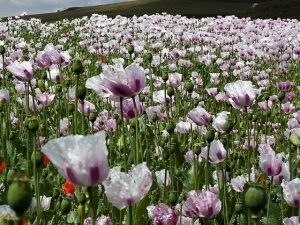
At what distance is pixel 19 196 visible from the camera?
1.53 metres

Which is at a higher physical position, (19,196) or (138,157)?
(19,196)

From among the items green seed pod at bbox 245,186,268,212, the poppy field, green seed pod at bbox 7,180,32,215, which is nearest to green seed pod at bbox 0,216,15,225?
the poppy field

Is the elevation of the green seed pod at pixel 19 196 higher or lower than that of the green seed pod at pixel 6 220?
higher

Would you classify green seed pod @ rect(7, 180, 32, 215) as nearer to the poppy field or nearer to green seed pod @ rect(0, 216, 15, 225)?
the poppy field

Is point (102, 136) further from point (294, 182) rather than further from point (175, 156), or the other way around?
point (175, 156)

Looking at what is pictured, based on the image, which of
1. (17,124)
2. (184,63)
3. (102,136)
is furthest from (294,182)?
(184,63)

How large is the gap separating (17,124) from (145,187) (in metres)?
3.90

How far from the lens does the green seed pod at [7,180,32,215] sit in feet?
5.01

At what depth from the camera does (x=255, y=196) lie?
5.84 feet

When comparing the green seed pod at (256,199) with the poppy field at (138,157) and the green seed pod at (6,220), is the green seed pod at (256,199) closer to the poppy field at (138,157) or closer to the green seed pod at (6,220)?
the poppy field at (138,157)

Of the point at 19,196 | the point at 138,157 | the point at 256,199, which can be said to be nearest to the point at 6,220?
the point at 19,196

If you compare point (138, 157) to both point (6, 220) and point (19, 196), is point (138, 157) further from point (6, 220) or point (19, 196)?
point (19, 196)

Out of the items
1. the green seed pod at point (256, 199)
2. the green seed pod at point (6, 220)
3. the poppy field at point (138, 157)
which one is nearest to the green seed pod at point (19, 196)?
the poppy field at point (138, 157)

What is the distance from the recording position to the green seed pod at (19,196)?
153 cm
